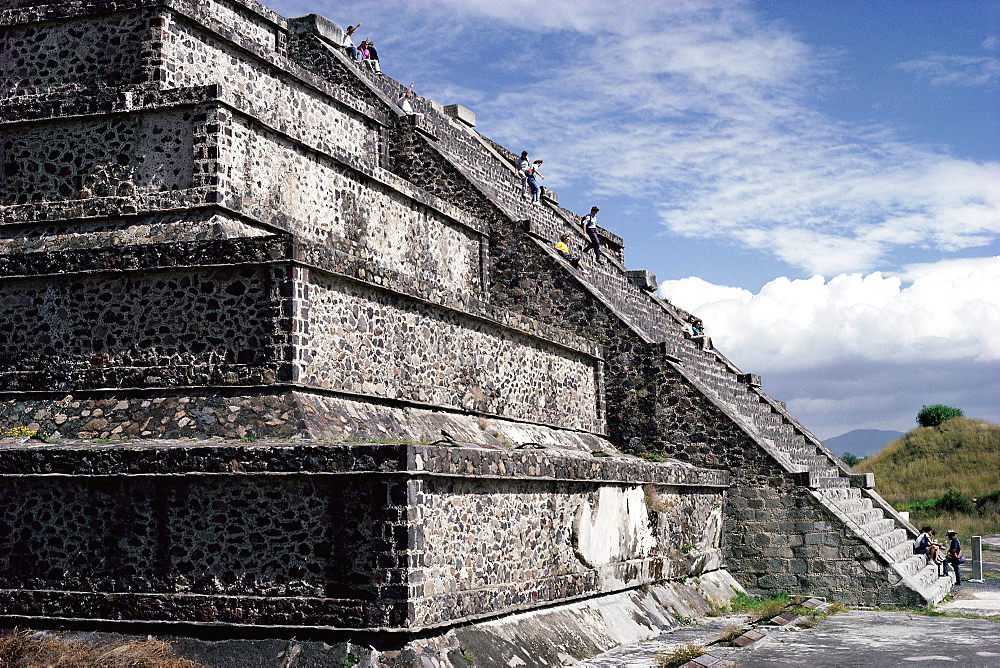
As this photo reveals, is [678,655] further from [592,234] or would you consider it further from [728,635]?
[592,234]

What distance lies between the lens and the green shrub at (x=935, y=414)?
45.3 m

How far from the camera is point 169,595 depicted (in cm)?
977

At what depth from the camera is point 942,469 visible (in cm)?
3800

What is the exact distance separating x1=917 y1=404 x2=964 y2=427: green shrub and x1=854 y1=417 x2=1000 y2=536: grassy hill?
9.52 ft

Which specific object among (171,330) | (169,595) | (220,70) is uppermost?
(220,70)

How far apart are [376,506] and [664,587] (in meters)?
6.97

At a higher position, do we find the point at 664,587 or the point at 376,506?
the point at 376,506

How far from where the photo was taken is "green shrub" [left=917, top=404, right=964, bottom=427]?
45.3 metres

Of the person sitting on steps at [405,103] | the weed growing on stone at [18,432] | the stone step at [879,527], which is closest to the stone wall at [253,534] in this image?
the weed growing on stone at [18,432]

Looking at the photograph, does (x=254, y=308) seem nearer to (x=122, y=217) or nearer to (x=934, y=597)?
(x=122, y=217)

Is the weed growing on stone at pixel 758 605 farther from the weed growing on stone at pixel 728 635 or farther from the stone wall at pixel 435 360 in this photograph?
the stone wall at pixel 435 360

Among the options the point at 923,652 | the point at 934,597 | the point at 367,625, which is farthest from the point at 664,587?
the point at 367,625

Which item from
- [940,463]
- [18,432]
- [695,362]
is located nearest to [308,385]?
[18,432]

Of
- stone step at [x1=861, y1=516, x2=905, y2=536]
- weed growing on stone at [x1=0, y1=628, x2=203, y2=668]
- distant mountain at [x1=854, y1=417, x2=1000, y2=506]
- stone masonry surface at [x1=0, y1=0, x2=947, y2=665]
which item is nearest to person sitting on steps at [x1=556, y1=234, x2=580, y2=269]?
stone masonry surface at [x1=0, y1=0, x2=947, y2=665]
